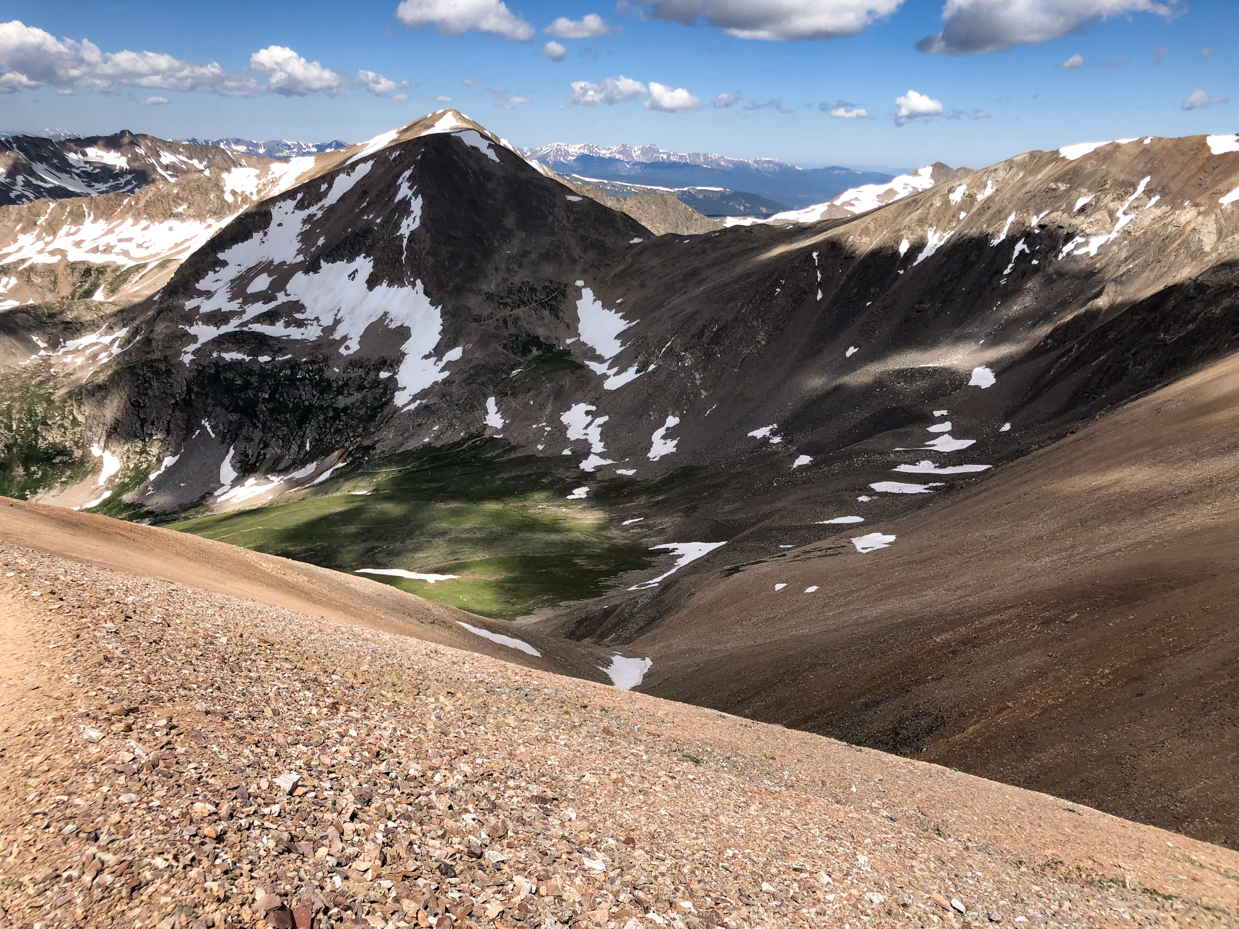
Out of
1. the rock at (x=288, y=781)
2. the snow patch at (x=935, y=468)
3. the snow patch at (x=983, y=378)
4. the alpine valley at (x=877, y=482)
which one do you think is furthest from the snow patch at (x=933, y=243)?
the rock at (x=288, y=781)

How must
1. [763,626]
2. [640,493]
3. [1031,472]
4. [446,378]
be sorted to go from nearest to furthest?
[763,626] → [1031,472] → [640,493] → [446,378]

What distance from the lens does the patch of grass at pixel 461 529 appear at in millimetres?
95938

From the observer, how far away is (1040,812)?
19.4 metres

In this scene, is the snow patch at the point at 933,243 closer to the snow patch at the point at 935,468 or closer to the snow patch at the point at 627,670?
the snow patch at the point at 935,468

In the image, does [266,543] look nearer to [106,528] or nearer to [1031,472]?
[106,528]

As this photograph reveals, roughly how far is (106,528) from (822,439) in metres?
108

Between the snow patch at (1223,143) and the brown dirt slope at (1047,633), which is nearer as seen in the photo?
the brown dirt slope at (1047,633)

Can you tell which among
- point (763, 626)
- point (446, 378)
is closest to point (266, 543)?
point (446, 378)

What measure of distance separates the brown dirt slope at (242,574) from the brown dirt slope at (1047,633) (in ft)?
43.1

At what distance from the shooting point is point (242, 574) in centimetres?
3262

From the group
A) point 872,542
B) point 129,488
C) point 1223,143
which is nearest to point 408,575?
point 872,542

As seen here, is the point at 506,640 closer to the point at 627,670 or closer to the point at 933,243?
the point at 627,670

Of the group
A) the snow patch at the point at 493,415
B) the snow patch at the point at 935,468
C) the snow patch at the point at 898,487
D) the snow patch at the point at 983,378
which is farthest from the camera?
the snow patch at the point at 493,415

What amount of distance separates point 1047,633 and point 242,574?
1323 inches
